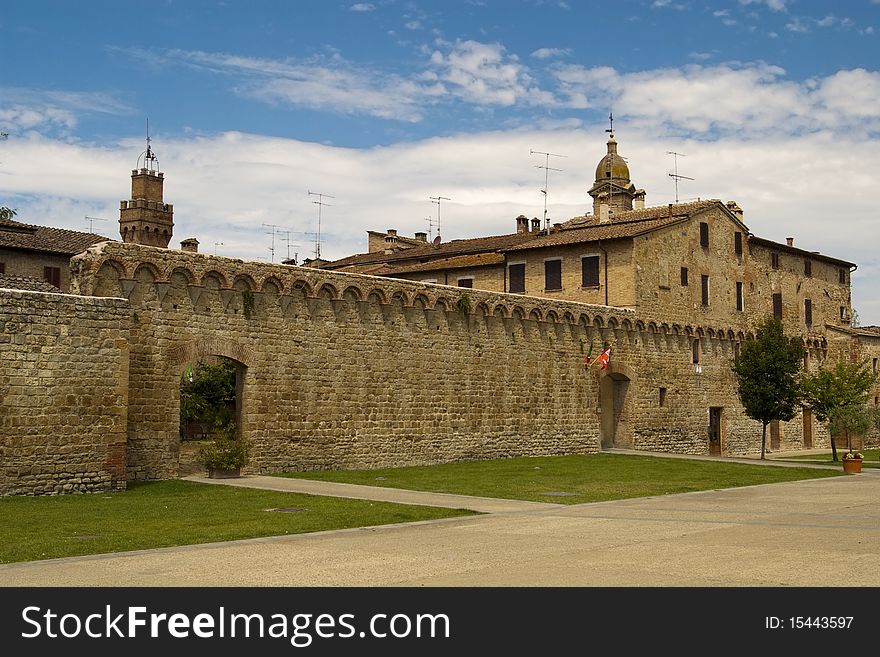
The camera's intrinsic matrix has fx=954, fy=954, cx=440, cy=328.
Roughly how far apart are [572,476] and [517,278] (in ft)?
53.4

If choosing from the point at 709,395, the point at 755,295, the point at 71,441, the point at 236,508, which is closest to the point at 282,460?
the point at 71,441

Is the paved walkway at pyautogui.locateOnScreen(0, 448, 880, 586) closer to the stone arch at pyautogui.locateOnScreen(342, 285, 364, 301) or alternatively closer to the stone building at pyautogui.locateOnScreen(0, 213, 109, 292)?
the stone arch at pyautogui.locateOnScreen(342, 285, 364, 301)

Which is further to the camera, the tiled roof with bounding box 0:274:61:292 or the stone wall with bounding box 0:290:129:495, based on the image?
the tiled roof with bounding box 0:274:61:292

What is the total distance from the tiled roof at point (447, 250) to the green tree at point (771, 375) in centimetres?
1139

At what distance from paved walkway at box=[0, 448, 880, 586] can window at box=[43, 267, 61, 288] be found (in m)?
31.6

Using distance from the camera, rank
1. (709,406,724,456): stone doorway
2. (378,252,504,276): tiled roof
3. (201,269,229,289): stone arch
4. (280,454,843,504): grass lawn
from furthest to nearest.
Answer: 1. (709,406,724,456): stone doorway
2. (378,252,504,276): tiled roof
3. (201,269,229,289): stone arch
4. (280,454,843,504): grass lawn

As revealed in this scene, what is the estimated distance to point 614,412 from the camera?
39219 mm

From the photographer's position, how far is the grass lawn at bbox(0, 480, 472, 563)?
13188 millimetres

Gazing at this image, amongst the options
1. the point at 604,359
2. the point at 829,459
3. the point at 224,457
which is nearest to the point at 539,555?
the point at 224,457

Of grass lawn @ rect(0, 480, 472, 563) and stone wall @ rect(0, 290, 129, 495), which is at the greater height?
stone wall @ rect(0, 290, 129, 495)

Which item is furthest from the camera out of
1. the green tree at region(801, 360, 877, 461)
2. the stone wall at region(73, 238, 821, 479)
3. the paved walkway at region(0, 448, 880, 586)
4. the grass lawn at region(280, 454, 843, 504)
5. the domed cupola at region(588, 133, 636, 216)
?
the domed cupola at region(588, 133, 636, 216)

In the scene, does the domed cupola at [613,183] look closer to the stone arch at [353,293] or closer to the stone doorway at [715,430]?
the stone doorway at [715,430]

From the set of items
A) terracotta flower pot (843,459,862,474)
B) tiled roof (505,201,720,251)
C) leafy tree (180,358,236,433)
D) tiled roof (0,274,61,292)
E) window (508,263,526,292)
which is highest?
tiled roof (505,201,720,251)

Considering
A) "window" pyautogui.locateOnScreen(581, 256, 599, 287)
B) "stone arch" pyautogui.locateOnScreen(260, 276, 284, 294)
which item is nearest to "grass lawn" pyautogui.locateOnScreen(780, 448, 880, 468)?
"window" pyautogui.locateOnScreen(581, 256, 599, 287)
